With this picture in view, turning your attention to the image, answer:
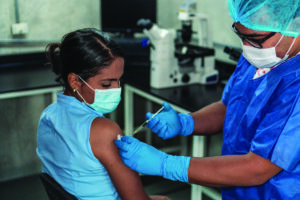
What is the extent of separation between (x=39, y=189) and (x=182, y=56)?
154 cm

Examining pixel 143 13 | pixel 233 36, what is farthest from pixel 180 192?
pixel 143 13

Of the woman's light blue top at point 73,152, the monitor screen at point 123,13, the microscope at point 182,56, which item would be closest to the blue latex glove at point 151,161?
the woman's light blue top at point 73,152

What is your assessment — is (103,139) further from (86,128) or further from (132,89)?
(132,89)

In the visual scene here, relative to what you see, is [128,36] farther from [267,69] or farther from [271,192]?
[271,192]

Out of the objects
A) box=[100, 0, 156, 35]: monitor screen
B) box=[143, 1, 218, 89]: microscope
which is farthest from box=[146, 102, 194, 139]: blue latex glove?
box=[100, 0, 156, 35]: monitor screen

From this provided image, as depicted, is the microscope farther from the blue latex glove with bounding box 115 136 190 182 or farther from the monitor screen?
the blue latex glove with bounding box 115 136 190 182

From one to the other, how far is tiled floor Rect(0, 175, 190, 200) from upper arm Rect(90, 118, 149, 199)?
4.59ft

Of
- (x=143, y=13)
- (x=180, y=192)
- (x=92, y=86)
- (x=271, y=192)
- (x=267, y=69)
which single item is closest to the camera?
(x=271, y=192)

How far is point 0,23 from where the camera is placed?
2822 mm

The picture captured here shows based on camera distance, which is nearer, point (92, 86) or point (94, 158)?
point (94, 158)

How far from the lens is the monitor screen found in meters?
2.91

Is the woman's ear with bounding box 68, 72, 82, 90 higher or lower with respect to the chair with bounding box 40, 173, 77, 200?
higher

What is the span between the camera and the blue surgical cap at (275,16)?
1042 mm

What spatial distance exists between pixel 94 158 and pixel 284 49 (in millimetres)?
730
